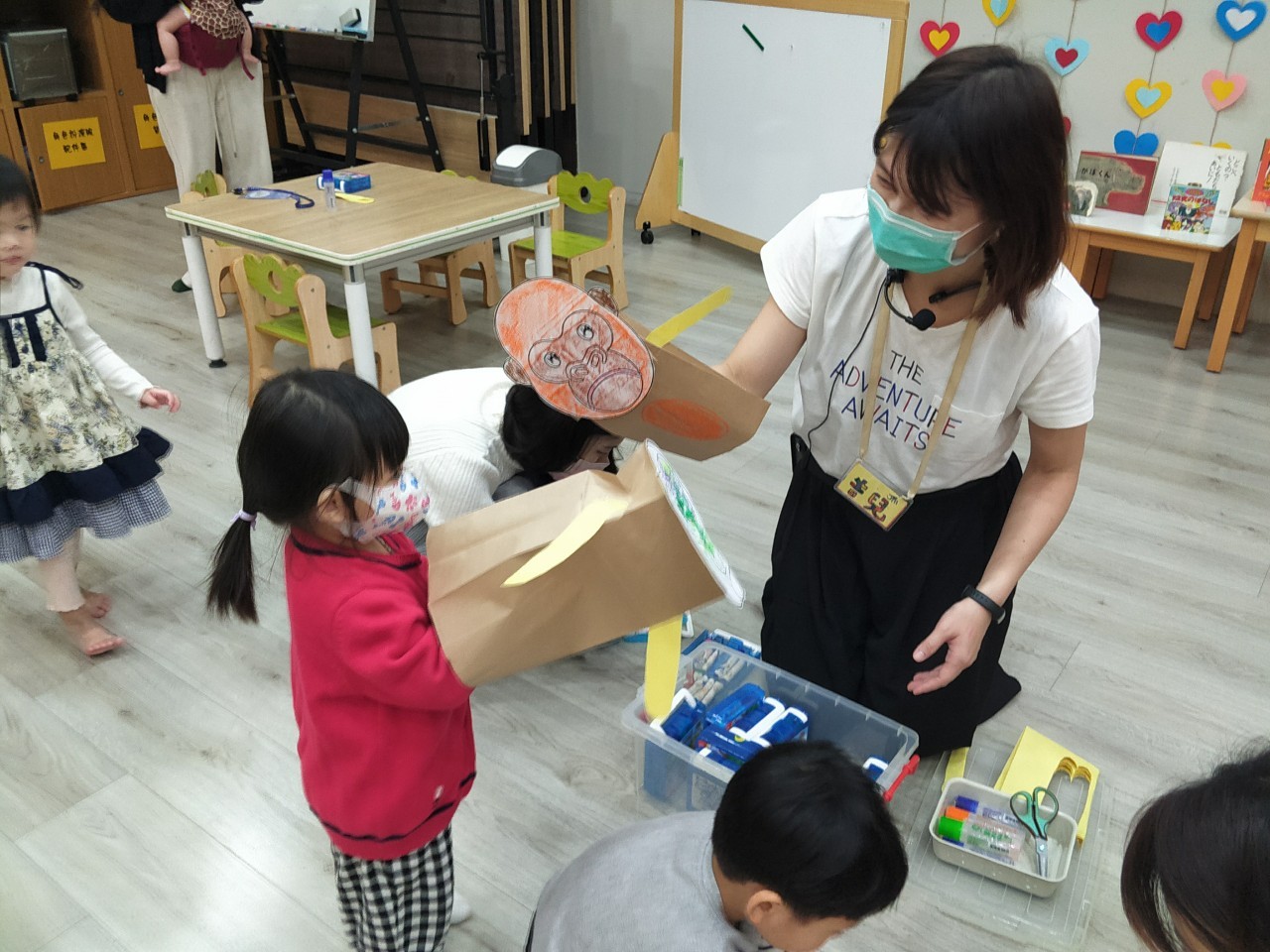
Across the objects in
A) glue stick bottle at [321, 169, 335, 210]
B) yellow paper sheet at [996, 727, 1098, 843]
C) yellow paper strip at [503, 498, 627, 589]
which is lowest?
yellow paper sheet at [996, 727, 1098, 843]

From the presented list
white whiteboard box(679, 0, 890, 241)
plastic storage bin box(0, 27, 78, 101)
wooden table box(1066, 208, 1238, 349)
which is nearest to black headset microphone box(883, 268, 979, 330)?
wooden table box(1066, 208, 1238, 349)

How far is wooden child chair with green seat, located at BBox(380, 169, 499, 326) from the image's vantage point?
145 inches

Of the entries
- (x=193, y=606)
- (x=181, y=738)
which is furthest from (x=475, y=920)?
(x=193, y=606)

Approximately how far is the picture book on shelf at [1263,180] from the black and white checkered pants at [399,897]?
10.6 feet

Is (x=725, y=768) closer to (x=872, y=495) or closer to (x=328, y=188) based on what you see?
(x=872, y=495)

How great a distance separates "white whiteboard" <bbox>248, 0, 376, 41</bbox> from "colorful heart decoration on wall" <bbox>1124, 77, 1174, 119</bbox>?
2960 mm

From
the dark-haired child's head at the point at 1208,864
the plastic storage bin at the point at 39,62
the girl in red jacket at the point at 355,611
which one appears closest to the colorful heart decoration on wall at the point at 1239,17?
the dark-haired child's head at the point at 1208,864

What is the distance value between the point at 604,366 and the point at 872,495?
660 mm

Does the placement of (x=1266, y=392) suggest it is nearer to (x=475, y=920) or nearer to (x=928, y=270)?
(x=928, y=270)

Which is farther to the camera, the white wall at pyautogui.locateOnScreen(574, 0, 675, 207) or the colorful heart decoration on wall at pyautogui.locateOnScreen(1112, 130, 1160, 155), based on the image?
the white wall at pyautogui.locateOnScreen(574, 0, 675, 207)

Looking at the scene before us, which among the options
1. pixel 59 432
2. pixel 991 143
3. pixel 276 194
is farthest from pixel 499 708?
pixel 276 194

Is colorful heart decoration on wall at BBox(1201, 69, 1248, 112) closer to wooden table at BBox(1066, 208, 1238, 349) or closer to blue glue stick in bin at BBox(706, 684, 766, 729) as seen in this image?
wooden table at BBox(1066, 208, 1238, 349)

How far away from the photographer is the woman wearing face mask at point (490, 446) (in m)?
1.64

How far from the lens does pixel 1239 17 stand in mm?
3328
